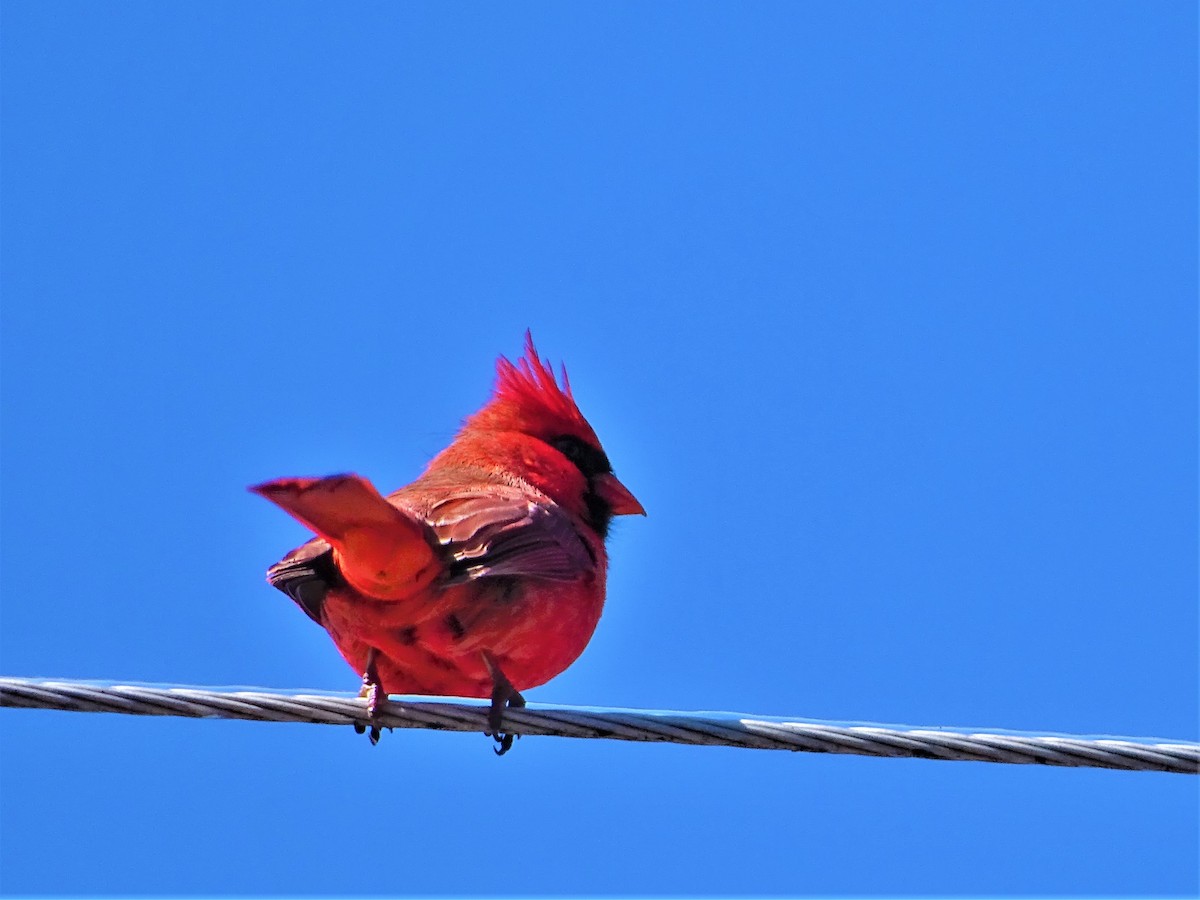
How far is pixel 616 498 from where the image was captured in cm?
523

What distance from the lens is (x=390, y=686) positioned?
429cm

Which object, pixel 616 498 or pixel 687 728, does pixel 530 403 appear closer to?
pixel 616 498

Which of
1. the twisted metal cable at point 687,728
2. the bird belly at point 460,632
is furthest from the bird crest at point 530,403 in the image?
the twisted metal cable at point 687,728

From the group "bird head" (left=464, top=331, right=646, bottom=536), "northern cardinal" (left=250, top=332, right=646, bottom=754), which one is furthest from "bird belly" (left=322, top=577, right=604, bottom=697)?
"bird head" (left=464, top=331, right=646, bottom=536)

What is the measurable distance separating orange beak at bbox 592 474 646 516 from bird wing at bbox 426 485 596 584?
509 millimetres

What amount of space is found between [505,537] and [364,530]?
50 centimetres

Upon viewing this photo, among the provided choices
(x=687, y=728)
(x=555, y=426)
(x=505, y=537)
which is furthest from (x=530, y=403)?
(x=687, y=728)

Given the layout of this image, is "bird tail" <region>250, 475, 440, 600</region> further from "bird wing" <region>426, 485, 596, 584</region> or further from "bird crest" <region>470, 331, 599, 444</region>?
"bird crest" <region>470, 331, 599, 444</region>

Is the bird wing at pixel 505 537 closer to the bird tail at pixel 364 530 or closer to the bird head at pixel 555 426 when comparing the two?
the bird tail at pixel 364 530

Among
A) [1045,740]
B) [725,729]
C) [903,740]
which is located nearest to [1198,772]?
[1045,740]

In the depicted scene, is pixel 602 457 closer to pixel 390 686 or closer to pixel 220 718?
pixel 390 686

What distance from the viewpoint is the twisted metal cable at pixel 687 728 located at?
2777 mm

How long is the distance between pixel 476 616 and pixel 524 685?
358 millimetres

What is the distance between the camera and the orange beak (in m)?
5.23
